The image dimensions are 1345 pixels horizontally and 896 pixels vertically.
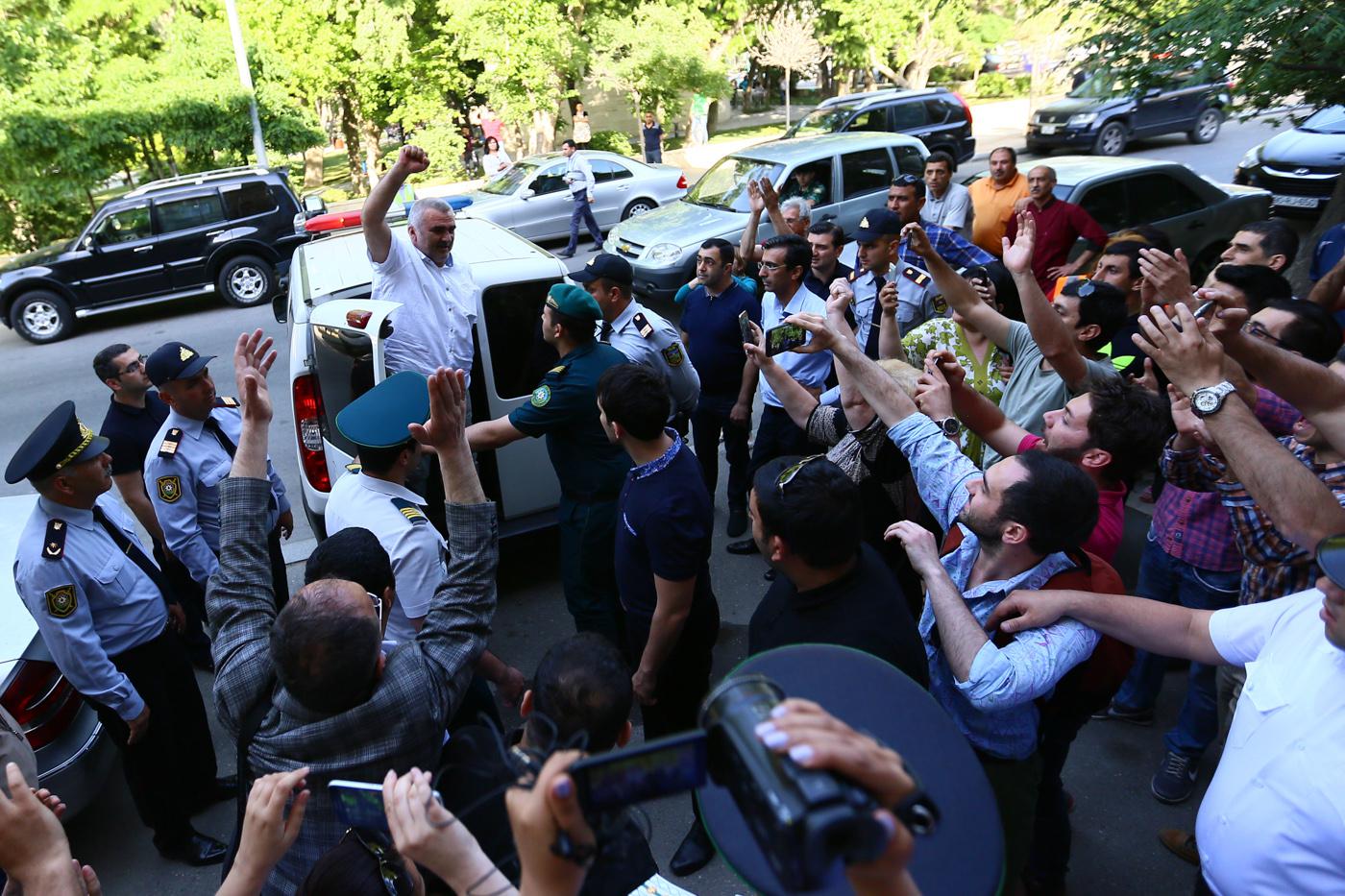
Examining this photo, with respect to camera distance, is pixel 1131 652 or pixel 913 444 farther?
pixel 913 444

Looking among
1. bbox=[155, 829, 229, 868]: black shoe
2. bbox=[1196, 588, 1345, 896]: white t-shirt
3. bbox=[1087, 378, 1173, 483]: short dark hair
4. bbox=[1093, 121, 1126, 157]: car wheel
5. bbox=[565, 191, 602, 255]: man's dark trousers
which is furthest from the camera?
bbox=[1093, 121, 1126, 157]: car wheel

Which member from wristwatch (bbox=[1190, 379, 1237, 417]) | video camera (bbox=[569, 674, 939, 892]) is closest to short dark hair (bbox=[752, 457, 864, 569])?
wristwatch (bbox=[1190, 379, 1237, 417])

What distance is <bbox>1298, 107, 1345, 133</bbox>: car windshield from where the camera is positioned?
10906 mm

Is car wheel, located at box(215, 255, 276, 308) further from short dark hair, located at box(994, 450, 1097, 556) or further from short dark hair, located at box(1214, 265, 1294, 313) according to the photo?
short dark hair, located at box(994, 450, 1097, 556)

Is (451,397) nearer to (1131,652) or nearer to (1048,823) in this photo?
(1131,652)

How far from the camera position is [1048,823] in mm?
3010

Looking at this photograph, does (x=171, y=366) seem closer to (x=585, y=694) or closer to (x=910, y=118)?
(x=585, y=694)

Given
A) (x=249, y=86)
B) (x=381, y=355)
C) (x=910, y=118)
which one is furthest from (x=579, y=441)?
(x=249, y=86)

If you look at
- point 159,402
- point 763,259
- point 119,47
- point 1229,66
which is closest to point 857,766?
point 763,259

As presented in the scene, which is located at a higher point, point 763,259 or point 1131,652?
point 763,259

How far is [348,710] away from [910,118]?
1695cm

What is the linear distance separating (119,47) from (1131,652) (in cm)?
2180

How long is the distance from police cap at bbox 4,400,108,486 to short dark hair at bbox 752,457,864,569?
2.53m

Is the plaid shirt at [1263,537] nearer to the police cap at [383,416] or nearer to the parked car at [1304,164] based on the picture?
the police cap at [383,416]
